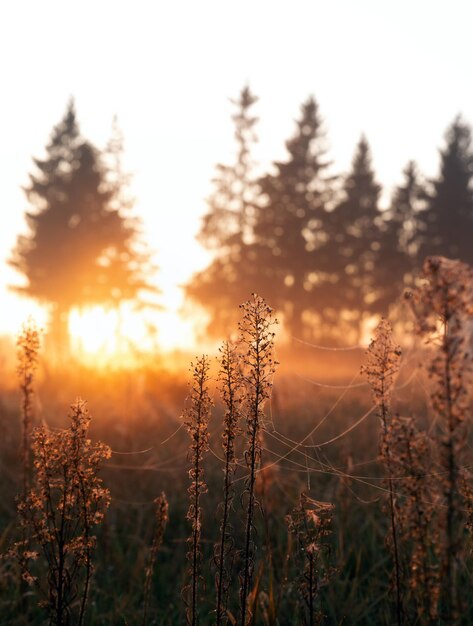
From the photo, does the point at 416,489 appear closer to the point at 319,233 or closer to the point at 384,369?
the point at 384,369

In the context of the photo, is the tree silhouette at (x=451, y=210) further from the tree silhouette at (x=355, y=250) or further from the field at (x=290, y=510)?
the field at (x=290, y=510)

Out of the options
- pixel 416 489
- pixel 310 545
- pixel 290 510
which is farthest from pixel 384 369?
pixel 290 510

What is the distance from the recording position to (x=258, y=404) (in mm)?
2111

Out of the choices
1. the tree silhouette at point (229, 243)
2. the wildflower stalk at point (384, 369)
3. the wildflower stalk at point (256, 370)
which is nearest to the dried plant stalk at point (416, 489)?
the wildflower stalk at point (384, 369)

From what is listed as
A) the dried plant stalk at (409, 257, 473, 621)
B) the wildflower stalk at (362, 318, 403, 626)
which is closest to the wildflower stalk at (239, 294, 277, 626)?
the wildflower stalk at (362, 318, 403, 626)

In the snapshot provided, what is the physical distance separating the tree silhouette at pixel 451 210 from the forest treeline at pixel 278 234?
0.06 m

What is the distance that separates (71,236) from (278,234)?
12476 mm

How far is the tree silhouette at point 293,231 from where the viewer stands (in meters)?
32.4

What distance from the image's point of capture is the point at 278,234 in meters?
32.5

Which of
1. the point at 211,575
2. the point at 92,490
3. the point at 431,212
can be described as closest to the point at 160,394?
the point at 211,575

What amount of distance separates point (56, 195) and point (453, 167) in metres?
24.9

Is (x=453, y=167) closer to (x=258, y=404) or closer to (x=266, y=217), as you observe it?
(x=266, y=217)

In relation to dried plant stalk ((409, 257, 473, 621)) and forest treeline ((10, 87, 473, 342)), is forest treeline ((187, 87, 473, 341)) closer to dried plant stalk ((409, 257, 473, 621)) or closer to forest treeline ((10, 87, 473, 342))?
forest treeline ((10, 87, 473, 342))

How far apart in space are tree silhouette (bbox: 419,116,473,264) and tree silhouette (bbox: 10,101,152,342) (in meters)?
19.0
